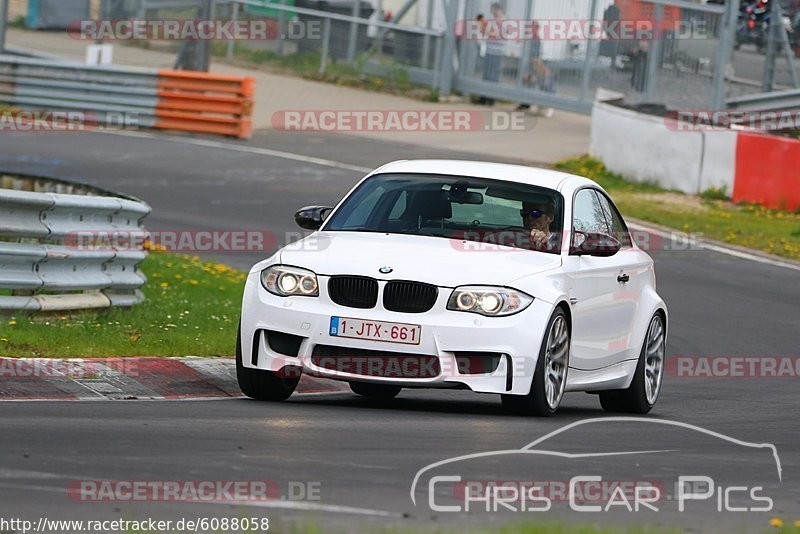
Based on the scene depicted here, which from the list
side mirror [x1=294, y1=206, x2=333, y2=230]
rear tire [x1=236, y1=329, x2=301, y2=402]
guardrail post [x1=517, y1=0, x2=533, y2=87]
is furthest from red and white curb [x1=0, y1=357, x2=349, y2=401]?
guardrail post [x1=517, y1=0, x2=533, y2=87]

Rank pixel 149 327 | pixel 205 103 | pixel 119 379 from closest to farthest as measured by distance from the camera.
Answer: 1. pixel 119 379
2. pixel 149 327
3. pixel 205 103

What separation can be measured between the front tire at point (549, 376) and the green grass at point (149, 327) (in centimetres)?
281

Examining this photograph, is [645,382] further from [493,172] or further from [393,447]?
[393,447]

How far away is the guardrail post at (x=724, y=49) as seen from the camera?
27953 millimetres

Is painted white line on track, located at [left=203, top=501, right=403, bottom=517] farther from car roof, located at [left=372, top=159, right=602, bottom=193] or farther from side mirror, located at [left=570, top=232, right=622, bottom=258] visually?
car roof, located at [left=372, top=159, right=602, bottom=193]

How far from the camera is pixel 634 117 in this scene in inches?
1059

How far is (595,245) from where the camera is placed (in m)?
10.3

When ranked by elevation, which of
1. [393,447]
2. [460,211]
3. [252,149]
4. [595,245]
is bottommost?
[393,447]

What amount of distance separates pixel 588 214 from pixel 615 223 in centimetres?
60

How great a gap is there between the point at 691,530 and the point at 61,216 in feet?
23.5

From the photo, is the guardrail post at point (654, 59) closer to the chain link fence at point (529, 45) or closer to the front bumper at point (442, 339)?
the chain link fence at point (529, 45)

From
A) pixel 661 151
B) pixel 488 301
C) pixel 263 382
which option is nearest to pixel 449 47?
pixel 661 151

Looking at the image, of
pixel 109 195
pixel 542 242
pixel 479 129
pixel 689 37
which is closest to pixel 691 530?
pixel 542 242

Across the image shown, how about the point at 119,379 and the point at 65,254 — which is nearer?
the point at 119,379
